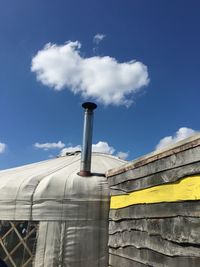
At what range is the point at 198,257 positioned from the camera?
1879mm

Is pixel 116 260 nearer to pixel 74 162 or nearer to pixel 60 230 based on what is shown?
pixel 60 230

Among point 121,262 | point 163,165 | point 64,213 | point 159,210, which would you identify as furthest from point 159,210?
point 64,213

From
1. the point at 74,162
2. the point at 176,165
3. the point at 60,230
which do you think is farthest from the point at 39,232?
the point at 176,165

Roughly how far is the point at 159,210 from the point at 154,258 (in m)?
0.34

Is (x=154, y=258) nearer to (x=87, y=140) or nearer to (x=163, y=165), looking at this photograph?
(x=163, y=165)

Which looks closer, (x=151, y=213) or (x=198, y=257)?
(x=198, y=257)

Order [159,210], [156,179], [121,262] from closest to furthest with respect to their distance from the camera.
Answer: [159,210] → [156,179] → [121,262]

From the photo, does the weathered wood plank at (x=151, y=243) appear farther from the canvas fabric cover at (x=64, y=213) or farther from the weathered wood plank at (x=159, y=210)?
the canvas fabric cover at (x=64, y=213)

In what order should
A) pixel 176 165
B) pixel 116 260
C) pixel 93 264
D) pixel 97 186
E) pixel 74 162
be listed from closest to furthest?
1. pixel 176 165
2. pixel 116 260
3. pixel 93 264
4. pixel 97 186
5. pixel 74 162

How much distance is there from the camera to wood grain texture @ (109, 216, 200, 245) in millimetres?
1944

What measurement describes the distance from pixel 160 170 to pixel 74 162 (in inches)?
79.9

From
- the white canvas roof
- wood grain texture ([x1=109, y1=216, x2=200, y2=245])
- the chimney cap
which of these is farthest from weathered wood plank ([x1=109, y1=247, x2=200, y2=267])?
the chimney cap

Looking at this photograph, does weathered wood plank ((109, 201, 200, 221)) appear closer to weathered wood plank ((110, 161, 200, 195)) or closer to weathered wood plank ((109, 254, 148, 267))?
weathered wood plank ((110, 161, 200, 195))

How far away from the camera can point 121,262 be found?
9.48 feet
